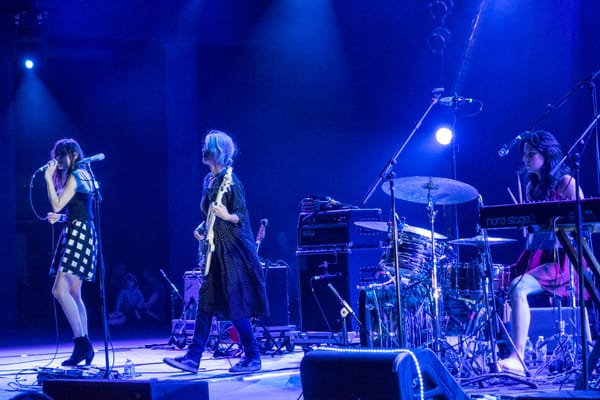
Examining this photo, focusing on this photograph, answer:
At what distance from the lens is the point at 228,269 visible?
6.35 m

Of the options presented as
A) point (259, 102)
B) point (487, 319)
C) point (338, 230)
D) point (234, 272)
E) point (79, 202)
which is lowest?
point (487, 319)

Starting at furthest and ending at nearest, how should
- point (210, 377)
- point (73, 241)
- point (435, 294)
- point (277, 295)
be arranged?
point (277, 295)
point (73, 241)
point (210, 377)
point (435, 294)

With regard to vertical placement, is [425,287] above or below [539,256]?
below

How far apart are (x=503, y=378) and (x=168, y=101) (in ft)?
28.7

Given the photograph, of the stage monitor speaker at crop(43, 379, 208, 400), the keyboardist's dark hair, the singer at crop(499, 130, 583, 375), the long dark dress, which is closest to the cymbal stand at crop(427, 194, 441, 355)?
the singer at crop(499, 130, 583, 375)

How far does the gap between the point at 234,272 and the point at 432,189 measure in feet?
5.44

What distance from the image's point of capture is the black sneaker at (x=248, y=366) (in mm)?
6359

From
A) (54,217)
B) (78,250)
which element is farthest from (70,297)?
(54,217)

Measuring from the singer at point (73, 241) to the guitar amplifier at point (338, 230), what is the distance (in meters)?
2.15

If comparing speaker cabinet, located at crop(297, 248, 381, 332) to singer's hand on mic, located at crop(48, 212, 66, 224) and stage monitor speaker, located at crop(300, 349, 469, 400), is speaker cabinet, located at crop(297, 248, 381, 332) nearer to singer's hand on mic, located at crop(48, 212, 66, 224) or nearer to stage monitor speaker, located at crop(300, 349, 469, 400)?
singer's hand on mic, located at crop(48, 212, 66, 224)

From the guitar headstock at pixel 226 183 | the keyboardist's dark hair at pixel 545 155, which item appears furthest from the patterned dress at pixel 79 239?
the keyboardist's dark hair at pixel 545 155

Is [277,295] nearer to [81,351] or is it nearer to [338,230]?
[338,230]

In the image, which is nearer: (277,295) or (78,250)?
(78,250)

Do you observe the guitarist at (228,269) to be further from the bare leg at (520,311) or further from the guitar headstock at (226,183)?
the bare leg at (520,311)
